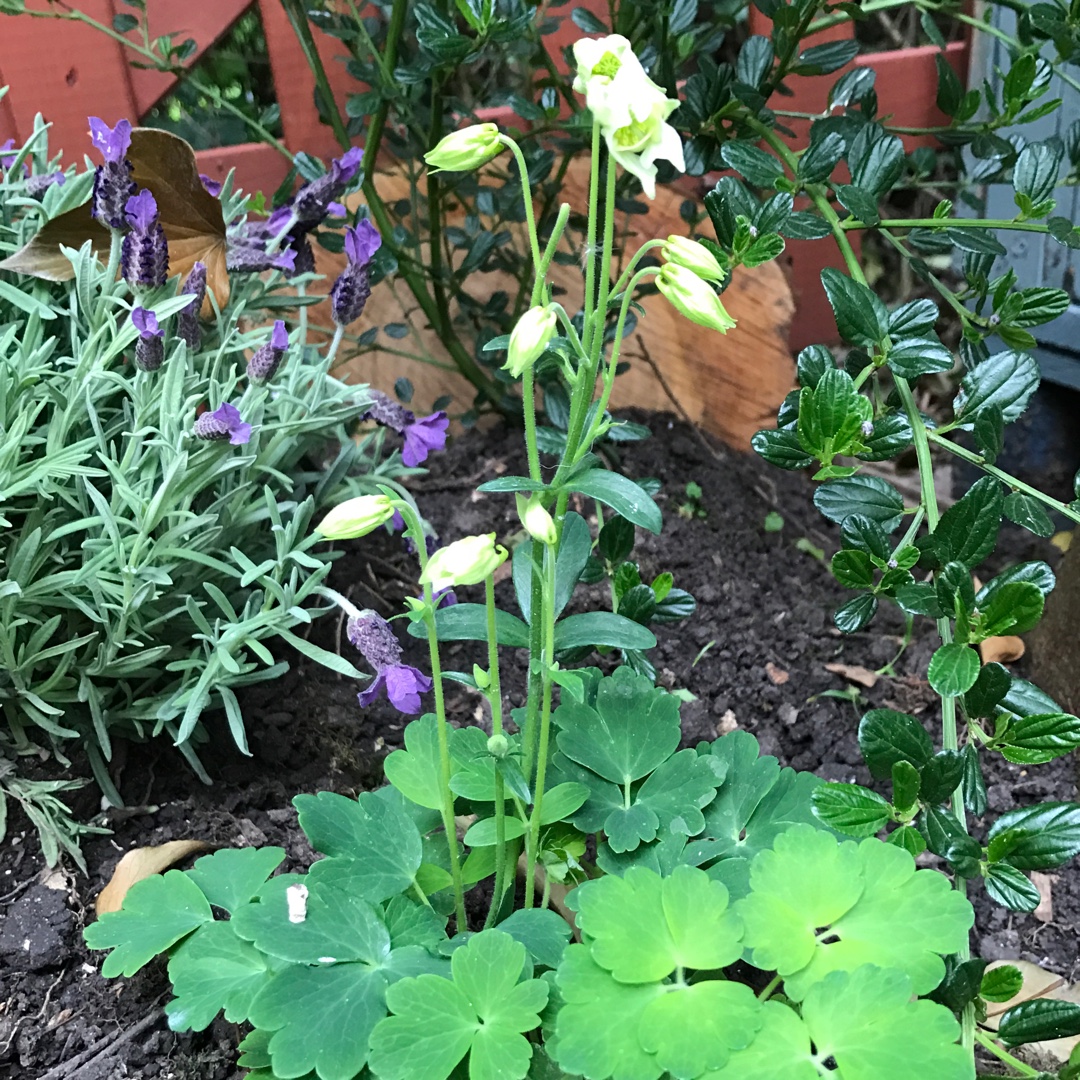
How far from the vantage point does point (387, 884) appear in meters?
0.86

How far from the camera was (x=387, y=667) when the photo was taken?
3.41ft

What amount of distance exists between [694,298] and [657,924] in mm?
482

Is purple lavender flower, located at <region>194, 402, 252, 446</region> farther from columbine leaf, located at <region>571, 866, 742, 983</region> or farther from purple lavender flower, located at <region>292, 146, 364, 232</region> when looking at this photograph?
columbine leaf, located at <region>571, 866, 742, 983</region>

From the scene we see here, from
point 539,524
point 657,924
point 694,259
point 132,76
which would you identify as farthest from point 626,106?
point 132,76

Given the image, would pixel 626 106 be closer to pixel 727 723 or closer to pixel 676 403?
pixel 727 723

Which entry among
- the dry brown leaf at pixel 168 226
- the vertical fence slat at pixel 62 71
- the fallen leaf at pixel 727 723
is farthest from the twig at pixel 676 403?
the vertical fence slat at pixel 62 71

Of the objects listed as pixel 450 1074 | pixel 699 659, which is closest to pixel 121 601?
pixel 450 1074

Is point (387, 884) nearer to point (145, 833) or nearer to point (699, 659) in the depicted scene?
point (145, 833)

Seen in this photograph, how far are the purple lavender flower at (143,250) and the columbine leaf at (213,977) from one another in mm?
711

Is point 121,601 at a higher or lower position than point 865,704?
higher

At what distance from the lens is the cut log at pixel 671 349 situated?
190cm

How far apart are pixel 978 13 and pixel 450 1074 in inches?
80.0

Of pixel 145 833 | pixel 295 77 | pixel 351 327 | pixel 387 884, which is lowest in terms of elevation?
pixel 145 833

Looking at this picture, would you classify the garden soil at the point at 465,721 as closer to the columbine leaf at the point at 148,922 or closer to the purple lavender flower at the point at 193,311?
the columbine leaf at the point at 148,922
